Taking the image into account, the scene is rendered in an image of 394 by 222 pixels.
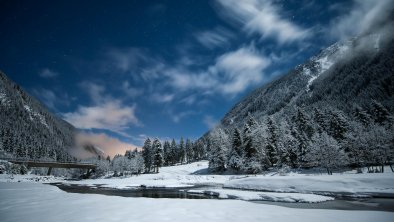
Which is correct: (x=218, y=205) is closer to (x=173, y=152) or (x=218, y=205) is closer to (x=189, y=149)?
(x=173, y=152)

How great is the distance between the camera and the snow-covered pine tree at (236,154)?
208ft

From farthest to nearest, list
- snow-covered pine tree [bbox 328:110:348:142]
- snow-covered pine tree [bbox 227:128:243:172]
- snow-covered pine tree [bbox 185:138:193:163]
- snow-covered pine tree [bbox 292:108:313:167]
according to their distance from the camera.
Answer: snow-covered pine tree [bbox 185:138:193:163]
snow-covered pine tree [bbox 227:128:243:172]
snow-covered pine tree [bbox 328:110:348:142]
snow-covered pine tree [bbox 292:108:313:167]

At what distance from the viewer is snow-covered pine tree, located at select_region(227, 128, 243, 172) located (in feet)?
208

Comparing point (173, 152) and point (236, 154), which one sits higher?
point (173, 152)

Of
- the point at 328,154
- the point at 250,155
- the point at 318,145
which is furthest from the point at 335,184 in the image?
the point at 250,155

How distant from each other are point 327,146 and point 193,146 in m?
94.0

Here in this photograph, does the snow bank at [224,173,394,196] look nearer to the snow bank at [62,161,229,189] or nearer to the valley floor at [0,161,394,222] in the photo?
the valley floor at [0,161,394,222]

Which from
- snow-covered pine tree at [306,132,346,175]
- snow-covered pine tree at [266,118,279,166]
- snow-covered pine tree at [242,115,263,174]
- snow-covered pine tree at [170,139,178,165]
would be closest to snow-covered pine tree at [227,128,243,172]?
snow-covered pine tree at [242,115,263,174]

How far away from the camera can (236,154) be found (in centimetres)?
6550

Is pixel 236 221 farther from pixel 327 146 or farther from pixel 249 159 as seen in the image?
pixel 249 159

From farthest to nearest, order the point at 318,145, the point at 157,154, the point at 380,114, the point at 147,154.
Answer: the point at 147,154 < the point at 157,154 < the point at 380,114 < the point at 318,145

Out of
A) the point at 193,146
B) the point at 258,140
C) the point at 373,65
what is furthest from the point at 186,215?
the point at 373,65

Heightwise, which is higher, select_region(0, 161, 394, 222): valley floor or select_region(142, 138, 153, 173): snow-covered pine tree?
select_region(142, 138, 153, 173): snow-covered pine tree

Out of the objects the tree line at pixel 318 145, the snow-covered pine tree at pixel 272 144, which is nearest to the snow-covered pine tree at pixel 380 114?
the tree line at pixel 318 145
